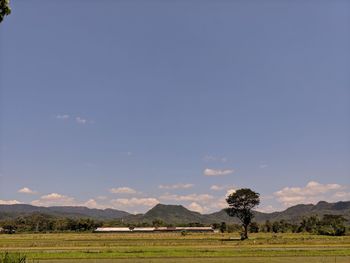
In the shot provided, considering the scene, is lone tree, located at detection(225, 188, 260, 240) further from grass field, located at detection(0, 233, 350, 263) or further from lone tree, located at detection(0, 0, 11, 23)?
lone tree, located at detection(0, 0, 11, 23)

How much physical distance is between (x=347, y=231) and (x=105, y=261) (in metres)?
119

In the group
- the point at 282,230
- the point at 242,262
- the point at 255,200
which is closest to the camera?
the point at 242,262

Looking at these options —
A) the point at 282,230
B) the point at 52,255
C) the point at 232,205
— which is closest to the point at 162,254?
the point at 52,255

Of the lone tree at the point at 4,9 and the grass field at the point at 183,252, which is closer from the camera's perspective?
the lone tree at the point at 4,9

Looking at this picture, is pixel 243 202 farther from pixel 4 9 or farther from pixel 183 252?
pixel 4 9

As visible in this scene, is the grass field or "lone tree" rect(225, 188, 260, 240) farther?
"lone tree" rect(225, 188, 260, 240)

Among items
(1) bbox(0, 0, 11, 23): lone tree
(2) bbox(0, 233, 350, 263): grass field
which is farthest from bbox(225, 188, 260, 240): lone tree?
(1) bbox(0, 0, 11, 23): lone tree

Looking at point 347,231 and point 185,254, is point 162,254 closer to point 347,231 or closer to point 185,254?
point 185,254

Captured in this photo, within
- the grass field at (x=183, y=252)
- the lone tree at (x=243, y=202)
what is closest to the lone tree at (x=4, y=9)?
the grass field at (x=183, y=252)

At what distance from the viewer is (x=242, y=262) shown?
42.8 metres

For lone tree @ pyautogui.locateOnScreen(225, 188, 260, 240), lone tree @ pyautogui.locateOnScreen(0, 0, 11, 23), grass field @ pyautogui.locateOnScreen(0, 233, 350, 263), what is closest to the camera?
lone tree @ pyautogui.locateOnScreen(0, 0, 11, 23)

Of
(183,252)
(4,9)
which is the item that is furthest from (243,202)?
(4,9)

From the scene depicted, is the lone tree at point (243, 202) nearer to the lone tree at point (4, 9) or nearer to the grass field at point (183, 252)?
the grass field at point (183, 252)

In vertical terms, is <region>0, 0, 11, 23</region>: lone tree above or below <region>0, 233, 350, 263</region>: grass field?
above
